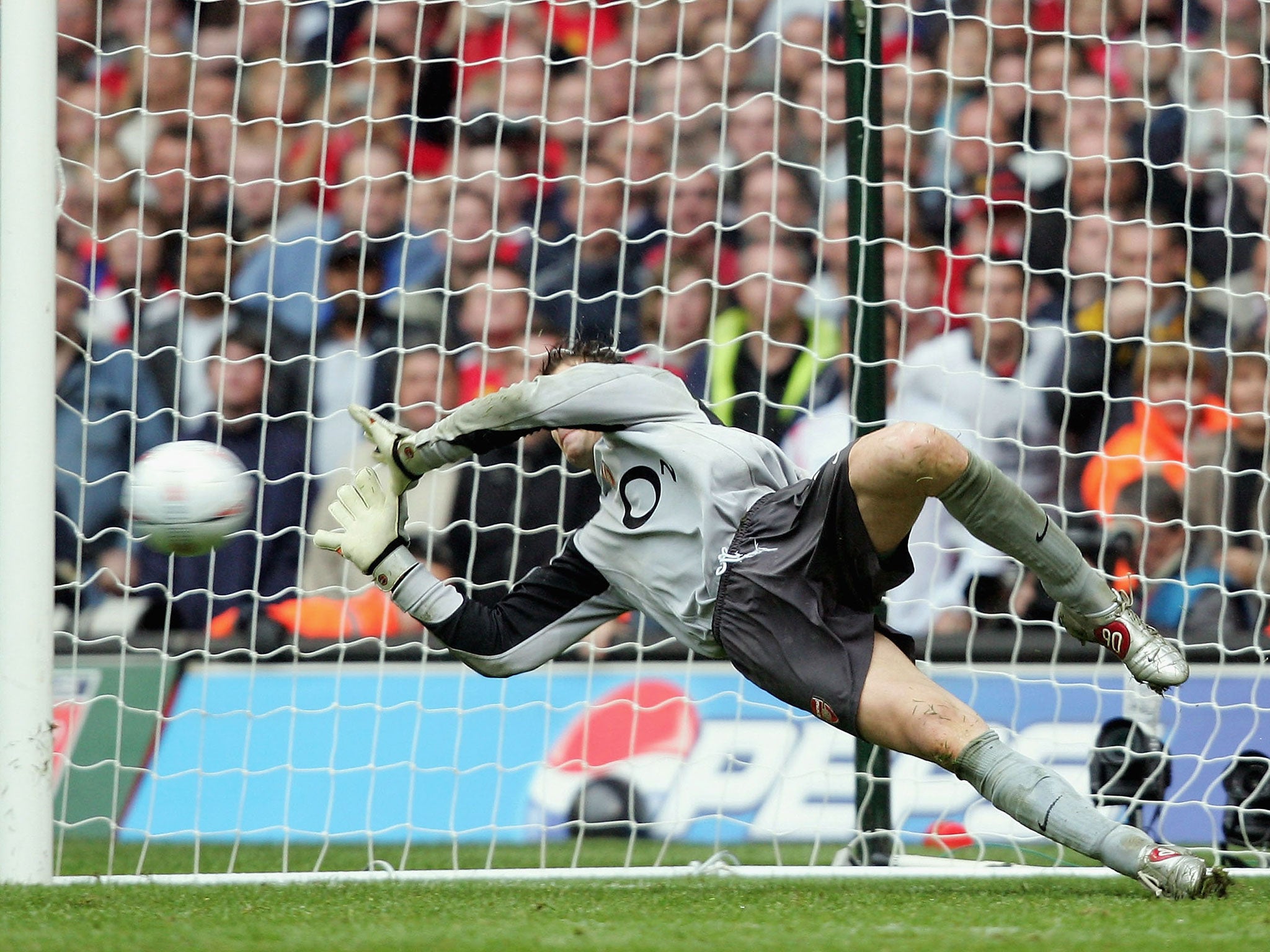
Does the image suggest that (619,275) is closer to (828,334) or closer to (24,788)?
(828,334)

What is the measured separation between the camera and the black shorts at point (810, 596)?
308 centimetres

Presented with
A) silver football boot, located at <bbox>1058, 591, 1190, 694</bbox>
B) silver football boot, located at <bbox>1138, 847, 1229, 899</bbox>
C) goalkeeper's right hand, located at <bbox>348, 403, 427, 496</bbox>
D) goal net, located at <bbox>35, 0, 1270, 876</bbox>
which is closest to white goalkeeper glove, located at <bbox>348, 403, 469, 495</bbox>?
goalkeeper's right hand, located at <bbox>348, 403, 427, 496</bbox>

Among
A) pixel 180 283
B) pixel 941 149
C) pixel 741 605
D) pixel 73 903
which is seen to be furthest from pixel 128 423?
pixel 941 149

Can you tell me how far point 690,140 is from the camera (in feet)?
18.3

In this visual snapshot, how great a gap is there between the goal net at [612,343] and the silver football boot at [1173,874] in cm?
161

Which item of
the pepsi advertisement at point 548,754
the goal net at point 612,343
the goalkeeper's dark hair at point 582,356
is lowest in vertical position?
the pepsi advertisement at point 548,754

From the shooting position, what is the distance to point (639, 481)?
3375mm

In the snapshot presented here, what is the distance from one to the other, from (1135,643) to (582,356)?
4.71 ft

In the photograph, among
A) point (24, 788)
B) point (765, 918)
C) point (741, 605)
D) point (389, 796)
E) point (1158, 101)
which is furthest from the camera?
point (1158, 101)

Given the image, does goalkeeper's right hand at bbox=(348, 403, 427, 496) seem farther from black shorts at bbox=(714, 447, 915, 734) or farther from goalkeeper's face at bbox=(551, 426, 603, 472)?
black shorts at bbox=(714, 447, 915, 734)

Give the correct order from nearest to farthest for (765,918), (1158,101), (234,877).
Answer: (765,918)
(234,877)
(1158,101)

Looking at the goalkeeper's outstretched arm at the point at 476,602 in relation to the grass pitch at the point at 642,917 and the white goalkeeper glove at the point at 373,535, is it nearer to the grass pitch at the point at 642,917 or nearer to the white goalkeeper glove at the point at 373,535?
the white goalkeeper glove at the point at 373,535

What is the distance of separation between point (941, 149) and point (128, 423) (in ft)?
9.97

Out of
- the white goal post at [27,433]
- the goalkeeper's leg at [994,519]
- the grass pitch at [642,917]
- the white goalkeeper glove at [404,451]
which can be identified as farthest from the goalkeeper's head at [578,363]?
the white goal post at [27,433]
